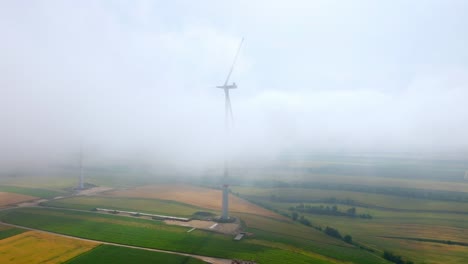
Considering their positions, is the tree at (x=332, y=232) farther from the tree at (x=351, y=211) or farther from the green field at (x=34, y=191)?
the green field at (x=34, y=191)

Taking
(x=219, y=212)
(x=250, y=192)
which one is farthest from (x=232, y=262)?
(x=250, y=192)

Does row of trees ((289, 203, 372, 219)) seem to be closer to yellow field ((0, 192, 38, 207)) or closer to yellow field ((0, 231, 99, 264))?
yellow field ((0, 231, 99, 264))

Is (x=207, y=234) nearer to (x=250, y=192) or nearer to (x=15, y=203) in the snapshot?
(x=250, y=192)

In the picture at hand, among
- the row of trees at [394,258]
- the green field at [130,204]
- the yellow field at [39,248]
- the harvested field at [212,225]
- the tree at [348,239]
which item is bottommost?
the row of trees at [394,258]

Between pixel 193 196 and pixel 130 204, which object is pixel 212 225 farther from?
pixel 193 196

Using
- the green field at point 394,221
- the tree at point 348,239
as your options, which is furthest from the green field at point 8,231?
Answer: the tree at point 348,239

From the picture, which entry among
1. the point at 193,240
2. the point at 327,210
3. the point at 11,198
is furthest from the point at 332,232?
the point at 11,198
